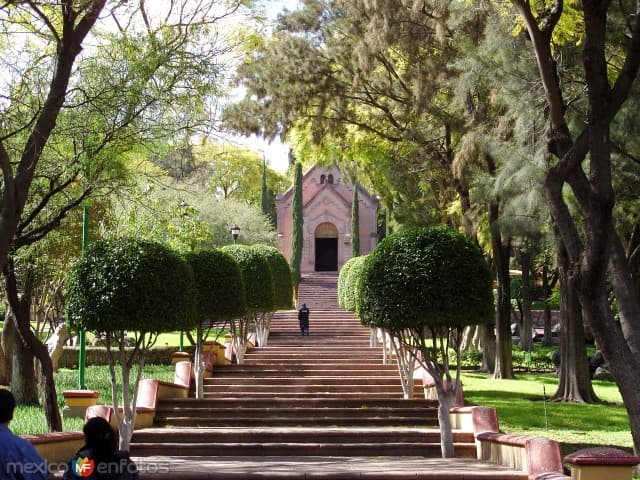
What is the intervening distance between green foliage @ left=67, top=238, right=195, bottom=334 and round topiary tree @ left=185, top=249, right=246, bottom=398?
5.45 meters

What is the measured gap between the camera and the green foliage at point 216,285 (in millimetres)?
19688

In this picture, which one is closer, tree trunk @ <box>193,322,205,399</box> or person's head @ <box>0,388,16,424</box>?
person's head @ <box>0,388,16,424</box>

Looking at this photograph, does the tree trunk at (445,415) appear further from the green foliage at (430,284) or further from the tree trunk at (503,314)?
the tree trunk at (503,314)

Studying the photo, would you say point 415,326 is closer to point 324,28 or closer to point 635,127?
point 635,127

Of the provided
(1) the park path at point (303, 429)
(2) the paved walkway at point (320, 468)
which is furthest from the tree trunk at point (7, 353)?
(2) the paved walkway at point (320, 468)

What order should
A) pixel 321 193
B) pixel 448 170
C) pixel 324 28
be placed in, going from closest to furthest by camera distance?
pixel 324 28
pixel 448 170
pixel 321 193

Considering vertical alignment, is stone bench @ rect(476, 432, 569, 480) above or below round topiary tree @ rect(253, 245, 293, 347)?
below

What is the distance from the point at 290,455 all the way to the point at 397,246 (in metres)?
3.91

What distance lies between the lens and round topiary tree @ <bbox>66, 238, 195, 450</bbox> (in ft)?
43.8

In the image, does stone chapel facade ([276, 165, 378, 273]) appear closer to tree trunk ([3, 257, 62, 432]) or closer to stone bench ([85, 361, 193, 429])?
stone bench ([85, 361, 193, 429])

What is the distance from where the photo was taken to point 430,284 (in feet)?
44.9

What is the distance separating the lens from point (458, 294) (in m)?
13.7

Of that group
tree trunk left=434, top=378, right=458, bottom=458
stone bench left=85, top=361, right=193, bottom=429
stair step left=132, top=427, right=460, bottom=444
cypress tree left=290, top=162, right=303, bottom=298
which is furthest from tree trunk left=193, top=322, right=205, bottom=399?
cypress tree left=290, top=162, right=303, bottom=298

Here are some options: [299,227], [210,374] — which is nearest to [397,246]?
[210,374]
